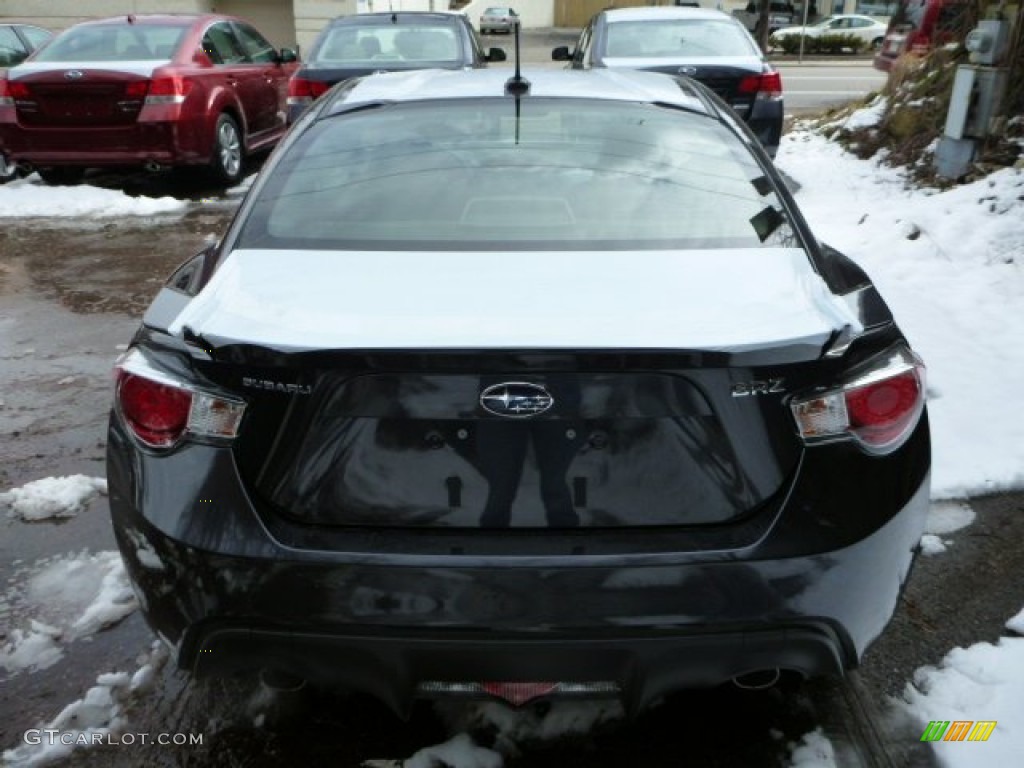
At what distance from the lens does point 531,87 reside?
3086 millimetres

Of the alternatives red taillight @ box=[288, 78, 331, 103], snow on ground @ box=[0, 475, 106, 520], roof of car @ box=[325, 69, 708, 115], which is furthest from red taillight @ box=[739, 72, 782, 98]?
snow on ground @ box=[0, 475, 106, 520]

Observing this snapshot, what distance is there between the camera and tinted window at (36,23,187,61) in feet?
28.6

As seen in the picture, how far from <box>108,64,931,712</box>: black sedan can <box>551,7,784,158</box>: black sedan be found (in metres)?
6.53

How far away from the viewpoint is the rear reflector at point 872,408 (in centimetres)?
186

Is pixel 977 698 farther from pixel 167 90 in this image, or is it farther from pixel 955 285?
pixel 167 90

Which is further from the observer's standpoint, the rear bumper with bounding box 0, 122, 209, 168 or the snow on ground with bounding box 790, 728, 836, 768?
the rear bumper with bounding box 0, 122, 209, 168

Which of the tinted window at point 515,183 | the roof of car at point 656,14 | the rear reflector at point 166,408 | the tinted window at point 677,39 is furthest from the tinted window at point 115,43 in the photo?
the rear reflector at point 166,408

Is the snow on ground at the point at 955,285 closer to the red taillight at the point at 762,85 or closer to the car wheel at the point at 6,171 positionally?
the red taillight at the point at 762,85

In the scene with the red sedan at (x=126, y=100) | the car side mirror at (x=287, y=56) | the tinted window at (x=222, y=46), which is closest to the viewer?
the red sedan at (x=126, y=100)

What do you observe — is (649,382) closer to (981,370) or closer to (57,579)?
(57,579)

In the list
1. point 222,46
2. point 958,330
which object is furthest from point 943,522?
point 222,46

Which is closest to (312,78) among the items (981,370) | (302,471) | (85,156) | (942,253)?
(85,156)

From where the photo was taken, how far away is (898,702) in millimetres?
2465

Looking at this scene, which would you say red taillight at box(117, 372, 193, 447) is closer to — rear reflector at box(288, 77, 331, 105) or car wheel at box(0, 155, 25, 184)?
rear reflector at box(288, 77, 331, 105)
